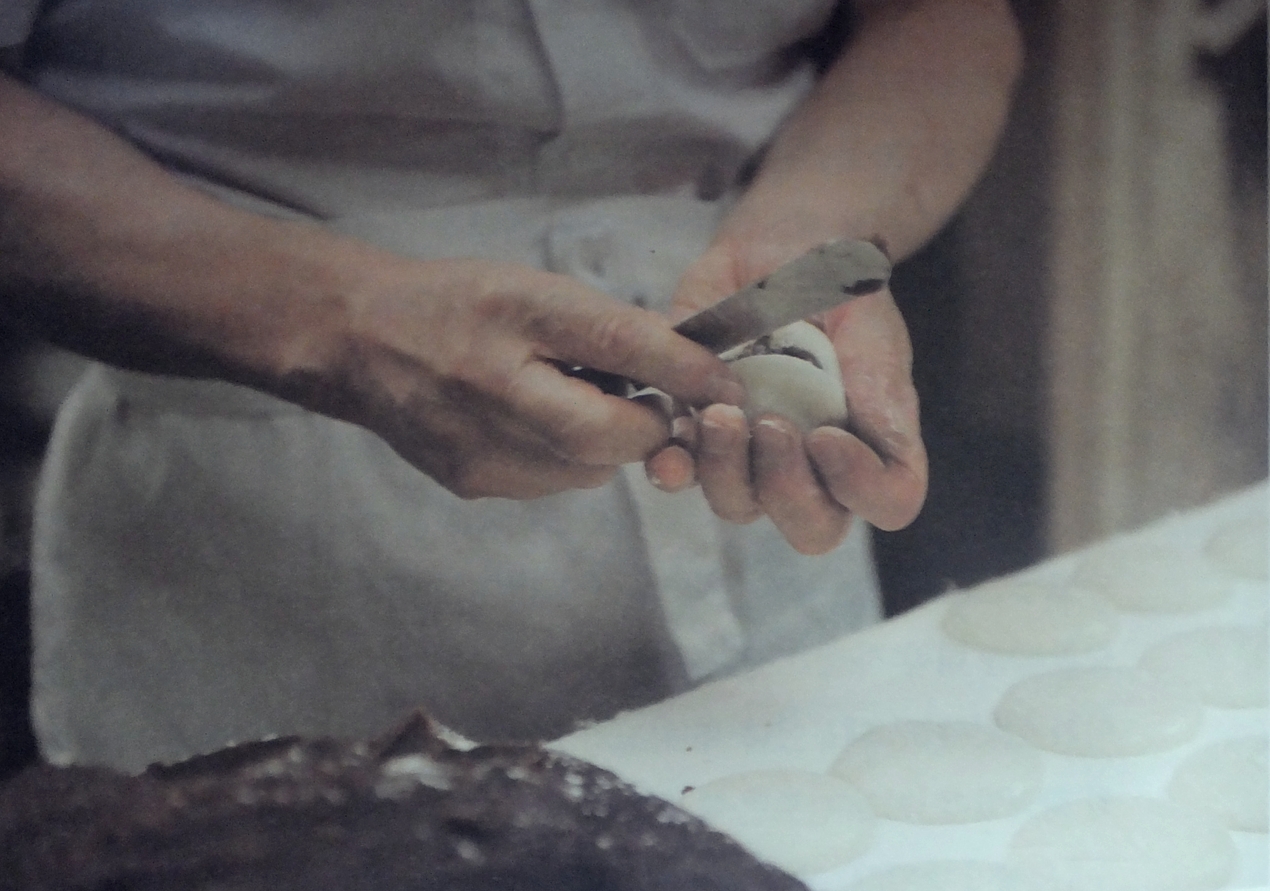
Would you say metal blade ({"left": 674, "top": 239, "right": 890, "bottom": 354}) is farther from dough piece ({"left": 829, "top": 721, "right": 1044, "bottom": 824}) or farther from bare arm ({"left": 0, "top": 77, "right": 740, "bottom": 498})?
dough piece ({"left": 829, "top": 721, "right": 1044, "bottom": 824})

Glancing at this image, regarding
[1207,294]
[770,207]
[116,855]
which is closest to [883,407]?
[770,207]

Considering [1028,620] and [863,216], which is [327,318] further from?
[1028,620]

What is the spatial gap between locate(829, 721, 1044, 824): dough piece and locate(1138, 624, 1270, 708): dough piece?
0.36 ft

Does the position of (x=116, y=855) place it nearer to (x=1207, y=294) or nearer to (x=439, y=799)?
(x=439, y=799)

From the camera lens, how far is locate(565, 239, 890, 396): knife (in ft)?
1.63

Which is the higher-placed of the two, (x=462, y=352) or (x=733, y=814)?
(x=462, y=352)

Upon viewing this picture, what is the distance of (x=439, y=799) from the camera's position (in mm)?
514

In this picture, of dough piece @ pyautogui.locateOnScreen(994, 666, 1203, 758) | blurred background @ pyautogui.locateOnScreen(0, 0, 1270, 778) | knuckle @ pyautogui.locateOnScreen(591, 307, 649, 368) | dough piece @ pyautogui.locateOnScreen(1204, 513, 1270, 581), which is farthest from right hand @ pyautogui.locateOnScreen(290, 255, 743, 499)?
dough piece @ pyautogui.locateOnScreen(1204, 513, 1270, 581)

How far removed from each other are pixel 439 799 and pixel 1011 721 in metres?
0.31

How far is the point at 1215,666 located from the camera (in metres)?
0.66

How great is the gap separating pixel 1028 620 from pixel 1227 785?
0.43 feet

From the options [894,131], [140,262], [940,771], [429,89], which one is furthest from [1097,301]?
[140,262]

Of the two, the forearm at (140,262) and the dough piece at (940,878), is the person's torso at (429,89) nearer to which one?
the forearm at (140,262)

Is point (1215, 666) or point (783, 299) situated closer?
point (783, 299)
